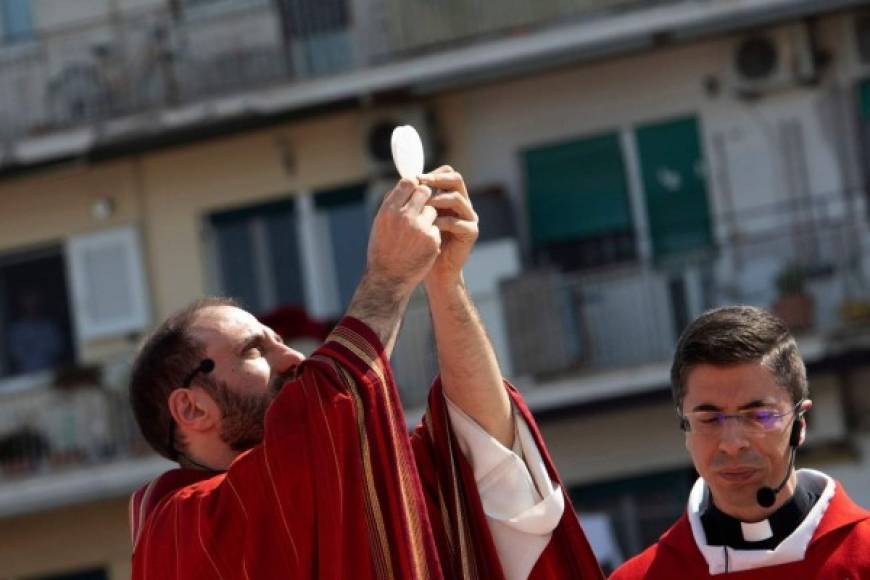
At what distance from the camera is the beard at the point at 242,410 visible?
4996 millimetres

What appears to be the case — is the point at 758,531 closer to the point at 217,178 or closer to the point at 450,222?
the point at 450,222

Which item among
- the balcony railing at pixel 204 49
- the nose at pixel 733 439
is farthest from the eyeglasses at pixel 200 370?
the balcony railing at pixel 204 49

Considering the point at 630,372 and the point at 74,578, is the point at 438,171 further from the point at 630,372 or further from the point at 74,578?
the point at 74,578

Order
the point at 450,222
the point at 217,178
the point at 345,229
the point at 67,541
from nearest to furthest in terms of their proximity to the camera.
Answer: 1. the point at 450,222
2. the point at 345,229
3. the point at 217,178
4. the point at 67,541

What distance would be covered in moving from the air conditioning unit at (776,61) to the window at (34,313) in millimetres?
7163

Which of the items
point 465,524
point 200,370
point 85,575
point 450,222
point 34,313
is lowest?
point 85,575

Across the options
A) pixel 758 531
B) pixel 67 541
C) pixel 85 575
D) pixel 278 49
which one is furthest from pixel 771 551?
pixel 67 541

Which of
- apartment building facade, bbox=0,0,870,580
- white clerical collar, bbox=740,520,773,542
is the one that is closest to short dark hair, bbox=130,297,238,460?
white clerical collar, bbox=740,520,773,542

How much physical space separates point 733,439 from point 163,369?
144 centimetres

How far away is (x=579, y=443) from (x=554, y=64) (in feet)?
11.6

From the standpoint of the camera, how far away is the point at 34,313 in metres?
21.0

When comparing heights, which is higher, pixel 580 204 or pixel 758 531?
pixel 580 204

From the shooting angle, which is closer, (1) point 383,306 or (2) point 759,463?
(2) point 759,463

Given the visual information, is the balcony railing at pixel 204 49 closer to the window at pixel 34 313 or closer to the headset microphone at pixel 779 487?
the window at pixel 34 313
